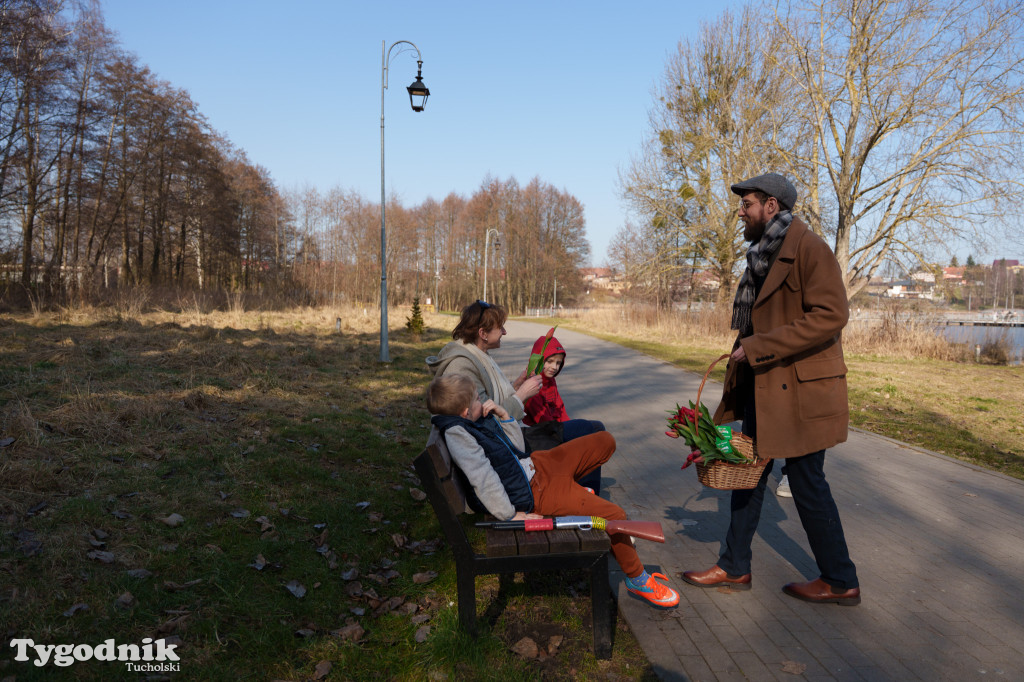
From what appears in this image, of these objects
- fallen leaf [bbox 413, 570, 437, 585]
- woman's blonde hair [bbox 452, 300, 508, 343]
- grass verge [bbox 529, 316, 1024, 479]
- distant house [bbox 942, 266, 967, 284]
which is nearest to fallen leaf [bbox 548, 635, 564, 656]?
fallen leaf [bbox 413, 570, 437, 585]

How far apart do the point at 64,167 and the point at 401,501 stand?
2612 cm

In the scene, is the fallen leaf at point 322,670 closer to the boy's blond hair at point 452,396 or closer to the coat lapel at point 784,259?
the boy's blond hair at point 452,396

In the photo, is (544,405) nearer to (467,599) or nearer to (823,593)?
(467,599)

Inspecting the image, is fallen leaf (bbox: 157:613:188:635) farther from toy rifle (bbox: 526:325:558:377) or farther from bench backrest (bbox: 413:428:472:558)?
toy rifle (bbox: 526:325:558:377)

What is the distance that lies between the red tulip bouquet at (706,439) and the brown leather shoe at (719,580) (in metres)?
0.72

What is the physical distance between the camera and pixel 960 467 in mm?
6676

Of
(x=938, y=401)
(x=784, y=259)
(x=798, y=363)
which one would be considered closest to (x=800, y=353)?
(x=798, y=363)

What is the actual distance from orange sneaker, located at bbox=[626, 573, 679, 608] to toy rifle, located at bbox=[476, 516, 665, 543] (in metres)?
0.38

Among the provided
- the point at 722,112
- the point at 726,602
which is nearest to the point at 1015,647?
the point at 726,602

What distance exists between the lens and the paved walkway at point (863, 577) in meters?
2.98

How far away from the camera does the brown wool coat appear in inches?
127

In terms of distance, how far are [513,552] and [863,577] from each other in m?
2.40

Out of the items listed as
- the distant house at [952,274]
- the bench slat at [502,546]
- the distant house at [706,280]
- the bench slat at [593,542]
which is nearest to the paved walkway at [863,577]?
the bench slat at [593,542]

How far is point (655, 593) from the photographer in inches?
135
